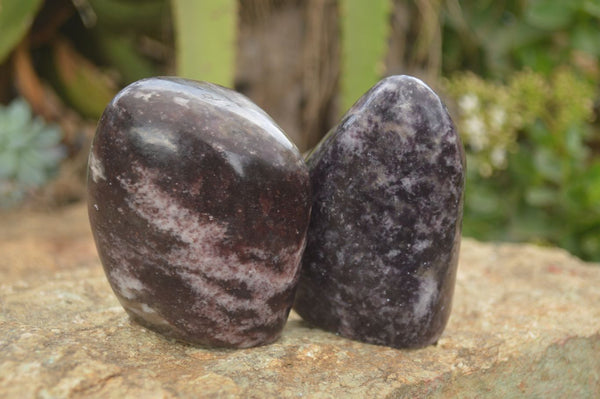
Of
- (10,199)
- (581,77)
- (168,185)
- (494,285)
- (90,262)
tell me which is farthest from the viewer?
(581,77)

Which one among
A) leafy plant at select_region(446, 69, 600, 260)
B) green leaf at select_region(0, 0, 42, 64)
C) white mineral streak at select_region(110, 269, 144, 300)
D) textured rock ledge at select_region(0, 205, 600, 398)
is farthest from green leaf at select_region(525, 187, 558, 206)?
green leaf at select_region(0, 0, 42, 64)

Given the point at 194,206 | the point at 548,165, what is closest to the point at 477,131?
the point at 548,165

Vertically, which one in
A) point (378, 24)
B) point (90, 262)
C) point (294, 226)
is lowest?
point (90, 262)

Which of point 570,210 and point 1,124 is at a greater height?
point 1,124

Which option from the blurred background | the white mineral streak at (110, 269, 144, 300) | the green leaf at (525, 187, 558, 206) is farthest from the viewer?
the green leaf at (525, 187, 558, 206)

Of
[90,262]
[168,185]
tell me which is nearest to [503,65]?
[90,262]

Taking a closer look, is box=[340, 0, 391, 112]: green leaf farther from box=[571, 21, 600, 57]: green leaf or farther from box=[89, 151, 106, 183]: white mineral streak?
box=[89, 151, 106, 183]: white mineral streak

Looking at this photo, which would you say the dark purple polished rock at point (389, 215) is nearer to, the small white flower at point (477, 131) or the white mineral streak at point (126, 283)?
the white mineral streak at point (126, 283)

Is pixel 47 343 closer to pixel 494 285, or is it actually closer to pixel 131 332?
pixel 131 332
